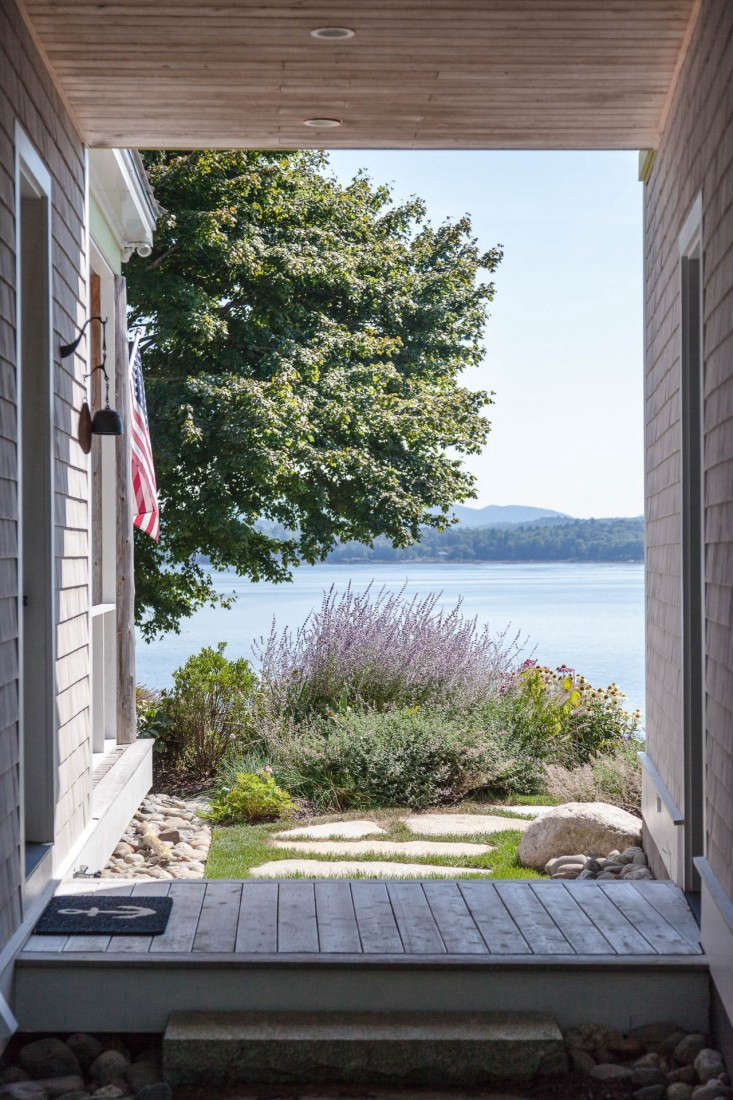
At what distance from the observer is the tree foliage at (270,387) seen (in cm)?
957

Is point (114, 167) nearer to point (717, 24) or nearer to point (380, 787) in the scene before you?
point (717, 24)

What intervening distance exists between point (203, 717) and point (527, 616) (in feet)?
77.1

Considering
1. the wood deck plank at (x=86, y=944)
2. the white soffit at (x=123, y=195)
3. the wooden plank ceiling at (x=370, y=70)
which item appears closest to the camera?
the wood deck plank at (x=86, y=944)

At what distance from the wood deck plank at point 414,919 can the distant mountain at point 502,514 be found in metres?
34.0

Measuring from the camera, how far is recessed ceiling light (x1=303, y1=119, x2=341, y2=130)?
4137mm

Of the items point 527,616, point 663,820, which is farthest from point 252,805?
point 527,616

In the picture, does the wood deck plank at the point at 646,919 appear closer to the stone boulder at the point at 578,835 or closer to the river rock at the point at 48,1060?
the stone boulder at the point at 578,835

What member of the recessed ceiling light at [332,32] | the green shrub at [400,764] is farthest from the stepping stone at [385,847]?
the recessed ceiling light at [332,32]

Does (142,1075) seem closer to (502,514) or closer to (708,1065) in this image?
(708,1065)

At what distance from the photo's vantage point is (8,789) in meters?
3.08

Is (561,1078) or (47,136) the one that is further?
(47,136)

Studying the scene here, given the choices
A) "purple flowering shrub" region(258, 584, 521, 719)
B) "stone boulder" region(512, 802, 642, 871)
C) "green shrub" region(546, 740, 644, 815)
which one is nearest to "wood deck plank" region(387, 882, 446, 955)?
"stone boulder" region(512, 802, 642, 871)

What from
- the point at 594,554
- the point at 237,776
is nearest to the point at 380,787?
the point at 237,776

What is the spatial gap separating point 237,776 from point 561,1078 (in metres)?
3.63
